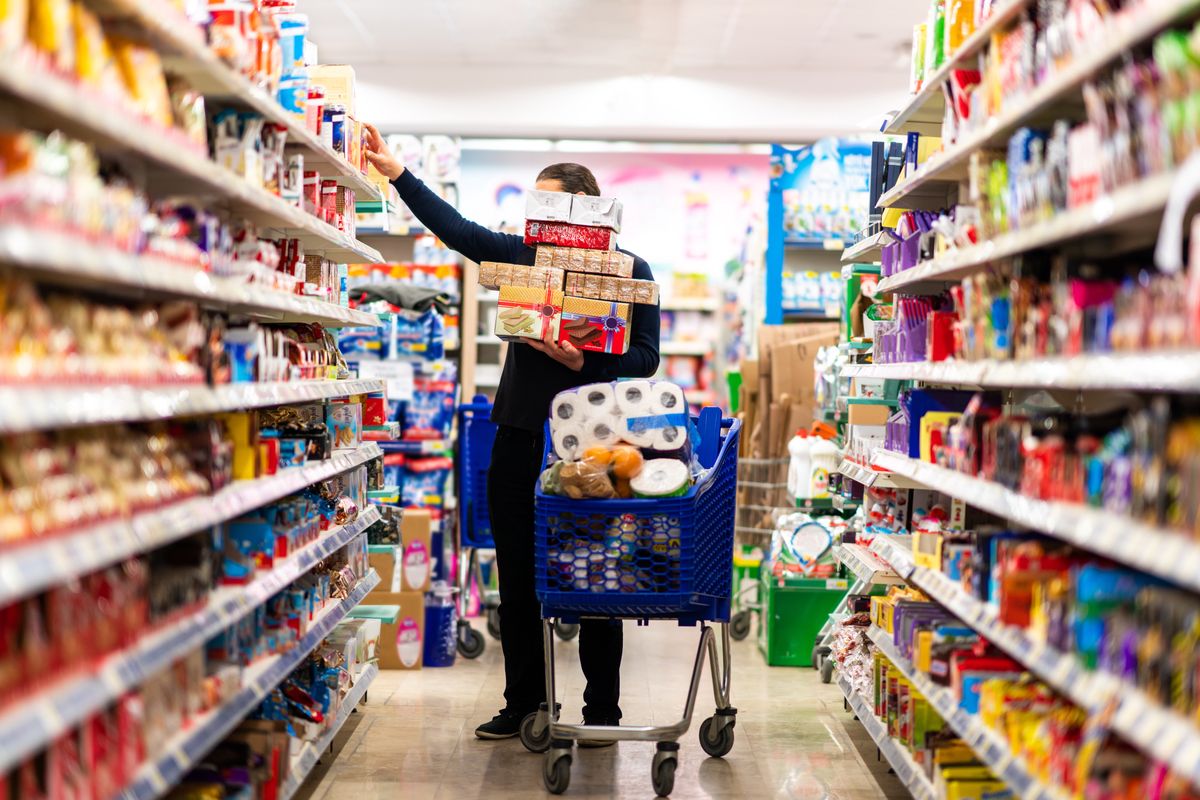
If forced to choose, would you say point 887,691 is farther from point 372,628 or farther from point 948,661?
point 372,628

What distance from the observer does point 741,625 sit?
22.0 ft

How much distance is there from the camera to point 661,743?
3.92 m

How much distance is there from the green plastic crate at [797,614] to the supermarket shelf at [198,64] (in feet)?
10.3

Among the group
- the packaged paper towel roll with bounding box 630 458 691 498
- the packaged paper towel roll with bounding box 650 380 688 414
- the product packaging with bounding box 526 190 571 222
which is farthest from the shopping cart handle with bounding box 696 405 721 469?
the product packaging with bounding box 526 190 571 222

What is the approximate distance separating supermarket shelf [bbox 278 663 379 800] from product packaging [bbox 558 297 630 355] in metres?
1.39

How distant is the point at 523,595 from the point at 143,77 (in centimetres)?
245

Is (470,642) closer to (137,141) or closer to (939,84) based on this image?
(939,84)

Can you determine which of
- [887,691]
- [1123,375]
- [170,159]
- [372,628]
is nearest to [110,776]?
[170,159]

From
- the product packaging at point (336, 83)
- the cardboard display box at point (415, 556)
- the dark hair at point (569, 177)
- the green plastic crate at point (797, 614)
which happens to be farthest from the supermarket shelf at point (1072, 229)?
the cardboard display box at point (415, 556)

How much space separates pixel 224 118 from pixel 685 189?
936cm

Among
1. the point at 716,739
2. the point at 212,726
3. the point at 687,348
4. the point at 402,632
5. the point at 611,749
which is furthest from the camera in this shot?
the point at 687,348

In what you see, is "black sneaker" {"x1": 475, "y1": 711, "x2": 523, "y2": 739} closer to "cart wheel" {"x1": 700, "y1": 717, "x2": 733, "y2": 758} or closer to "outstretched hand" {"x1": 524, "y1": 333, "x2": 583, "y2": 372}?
"cart wheel" {"x1": 700, "y1": 717, "x2": 733, "y2": 758}

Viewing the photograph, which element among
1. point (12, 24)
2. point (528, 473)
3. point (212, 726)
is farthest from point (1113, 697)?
point (528, 473)

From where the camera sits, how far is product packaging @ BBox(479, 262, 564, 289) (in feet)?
13.6
